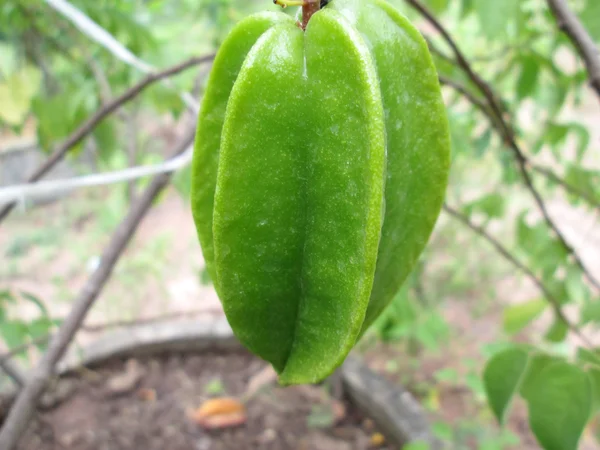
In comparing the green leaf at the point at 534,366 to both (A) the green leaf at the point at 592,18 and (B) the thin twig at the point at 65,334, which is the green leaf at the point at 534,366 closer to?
(A) the green leaf at the point at 592,18

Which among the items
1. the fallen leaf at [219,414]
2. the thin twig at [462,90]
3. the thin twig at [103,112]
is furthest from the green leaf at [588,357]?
the fallen leaf at [219,414]

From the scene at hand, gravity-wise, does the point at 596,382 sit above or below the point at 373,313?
below

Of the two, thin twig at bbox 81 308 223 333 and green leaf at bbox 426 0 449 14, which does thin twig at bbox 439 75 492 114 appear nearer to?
green leaf at bbox 426 0 449 14

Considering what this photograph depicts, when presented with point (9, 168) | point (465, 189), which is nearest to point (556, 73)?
point (465, 189)

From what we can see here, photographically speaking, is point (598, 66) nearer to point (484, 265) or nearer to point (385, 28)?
point (385, 28)

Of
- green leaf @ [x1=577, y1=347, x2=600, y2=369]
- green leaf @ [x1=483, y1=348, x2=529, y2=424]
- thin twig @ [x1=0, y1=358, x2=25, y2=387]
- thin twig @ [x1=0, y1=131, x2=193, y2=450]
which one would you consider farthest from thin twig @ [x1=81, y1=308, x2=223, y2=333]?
green leaf @ [x1=577, y1=347, x2=600, y2=369]

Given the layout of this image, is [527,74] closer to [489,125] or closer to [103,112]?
[489,125]
